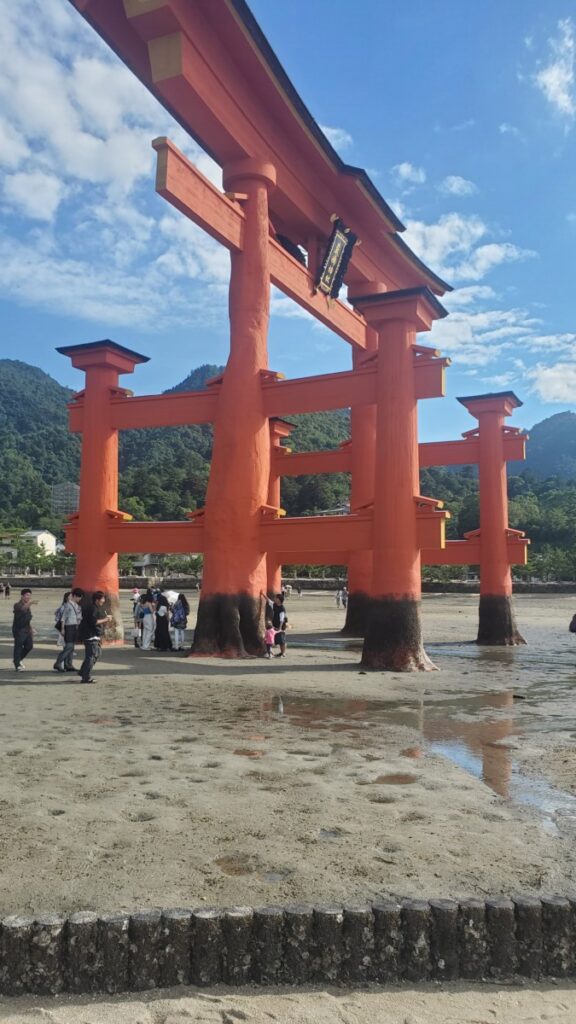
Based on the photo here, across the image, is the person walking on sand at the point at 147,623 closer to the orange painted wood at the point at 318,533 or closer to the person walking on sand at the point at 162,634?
the person walking on sand at the point at 162,634

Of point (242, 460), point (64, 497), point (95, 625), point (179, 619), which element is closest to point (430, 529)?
point (242, 460)

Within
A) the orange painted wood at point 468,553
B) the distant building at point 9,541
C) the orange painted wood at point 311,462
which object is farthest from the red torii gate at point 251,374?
the distant building at point 9,541

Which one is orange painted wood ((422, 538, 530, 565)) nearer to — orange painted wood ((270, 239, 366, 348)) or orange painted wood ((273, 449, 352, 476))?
orange painted wood ((273, 449, 352, 476))

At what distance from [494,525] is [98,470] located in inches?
438

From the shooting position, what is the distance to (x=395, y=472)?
1447 cm

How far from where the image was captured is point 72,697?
9.77 m

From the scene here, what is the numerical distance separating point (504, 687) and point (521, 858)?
7874 mm

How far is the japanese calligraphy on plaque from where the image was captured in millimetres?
18625

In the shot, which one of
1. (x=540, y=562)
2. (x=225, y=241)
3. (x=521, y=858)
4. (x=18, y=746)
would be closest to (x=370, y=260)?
(x=225, y=241)

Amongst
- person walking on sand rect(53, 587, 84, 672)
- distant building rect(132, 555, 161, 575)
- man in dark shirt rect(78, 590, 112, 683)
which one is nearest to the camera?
man in dark shirt rect(78, 590, 112, 683)

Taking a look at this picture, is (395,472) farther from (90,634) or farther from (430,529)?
(90,634)

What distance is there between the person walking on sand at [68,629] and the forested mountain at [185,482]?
3218 cm

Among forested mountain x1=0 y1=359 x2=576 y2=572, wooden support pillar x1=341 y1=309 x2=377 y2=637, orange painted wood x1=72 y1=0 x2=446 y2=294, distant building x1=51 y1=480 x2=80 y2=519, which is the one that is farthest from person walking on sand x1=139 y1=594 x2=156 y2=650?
distant building x1=51 y1=480 x2=80 y2=519

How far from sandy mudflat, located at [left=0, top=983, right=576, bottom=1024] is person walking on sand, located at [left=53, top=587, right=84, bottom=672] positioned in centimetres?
982
